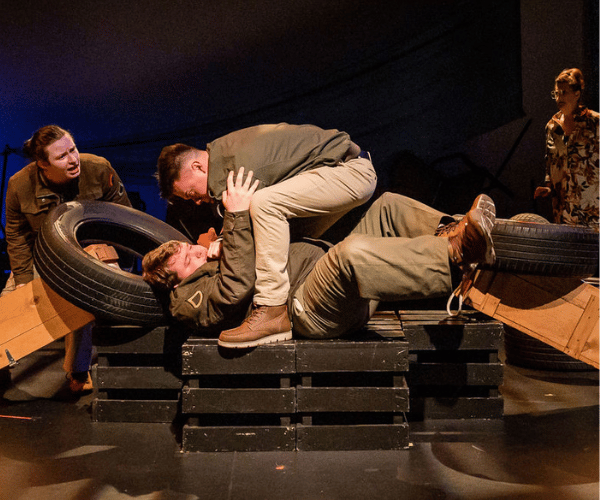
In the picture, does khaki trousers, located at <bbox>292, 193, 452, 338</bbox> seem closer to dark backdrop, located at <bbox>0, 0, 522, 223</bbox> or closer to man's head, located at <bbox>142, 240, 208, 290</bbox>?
man's head, located at <bbox>142, 240, 208, 290</bbox>

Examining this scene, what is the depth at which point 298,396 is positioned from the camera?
85.6 inches

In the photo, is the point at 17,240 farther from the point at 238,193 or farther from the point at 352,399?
the point at 352,399

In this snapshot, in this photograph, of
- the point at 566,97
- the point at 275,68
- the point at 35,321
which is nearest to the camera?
the point at 35,321

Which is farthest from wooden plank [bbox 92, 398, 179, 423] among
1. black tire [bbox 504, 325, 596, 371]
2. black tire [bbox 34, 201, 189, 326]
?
black tire [bbox 504, 325, 596, 371]

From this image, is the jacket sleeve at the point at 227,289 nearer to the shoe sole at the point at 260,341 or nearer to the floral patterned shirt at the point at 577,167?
the shoe sole at the point at 260,341

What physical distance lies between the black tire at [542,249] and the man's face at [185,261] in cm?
135

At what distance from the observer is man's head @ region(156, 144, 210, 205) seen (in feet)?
8.18

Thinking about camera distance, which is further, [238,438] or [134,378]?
[134,378]

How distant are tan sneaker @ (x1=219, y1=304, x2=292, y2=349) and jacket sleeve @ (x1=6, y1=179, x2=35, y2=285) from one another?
174 cm

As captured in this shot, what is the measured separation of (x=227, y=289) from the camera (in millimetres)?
2209

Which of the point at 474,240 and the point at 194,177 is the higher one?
the point at 194,177

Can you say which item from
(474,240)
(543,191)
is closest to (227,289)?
(474,240)

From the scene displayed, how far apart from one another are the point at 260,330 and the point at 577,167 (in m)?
2.76

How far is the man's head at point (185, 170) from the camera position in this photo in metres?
2.49
